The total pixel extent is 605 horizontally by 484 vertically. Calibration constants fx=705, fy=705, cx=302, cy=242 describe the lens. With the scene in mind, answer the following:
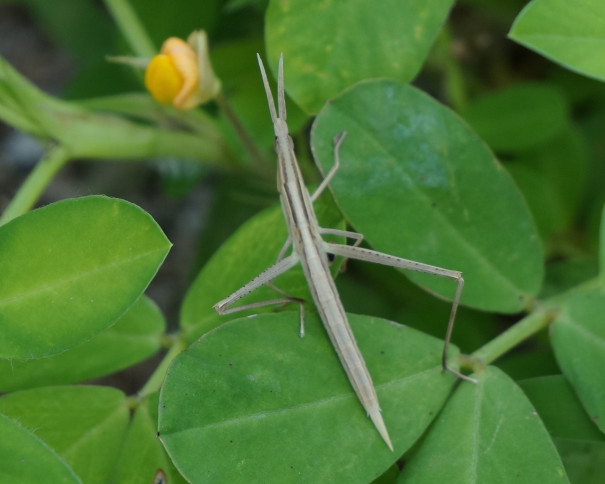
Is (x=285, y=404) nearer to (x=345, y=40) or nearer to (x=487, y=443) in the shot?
(x=487, y=443)

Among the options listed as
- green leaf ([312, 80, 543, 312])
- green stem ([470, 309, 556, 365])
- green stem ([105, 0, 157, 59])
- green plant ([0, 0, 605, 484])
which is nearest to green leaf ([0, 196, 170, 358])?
green plant ([0, 0, 605, 484])

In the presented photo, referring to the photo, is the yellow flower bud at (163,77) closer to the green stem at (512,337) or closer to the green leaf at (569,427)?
the green stem at (512,337)

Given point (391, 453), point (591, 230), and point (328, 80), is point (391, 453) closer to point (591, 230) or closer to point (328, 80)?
point (328, 80)

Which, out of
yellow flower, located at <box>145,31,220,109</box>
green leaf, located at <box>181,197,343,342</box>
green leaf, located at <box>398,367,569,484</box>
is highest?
yellow flower, located at <box>145,31,220,109</box>

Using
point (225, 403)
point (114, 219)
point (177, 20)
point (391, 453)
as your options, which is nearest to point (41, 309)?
point (114, 219)

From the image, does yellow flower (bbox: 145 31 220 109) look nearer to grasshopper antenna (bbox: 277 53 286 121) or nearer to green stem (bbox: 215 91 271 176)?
green stem (bbox: 215 91 271 176)

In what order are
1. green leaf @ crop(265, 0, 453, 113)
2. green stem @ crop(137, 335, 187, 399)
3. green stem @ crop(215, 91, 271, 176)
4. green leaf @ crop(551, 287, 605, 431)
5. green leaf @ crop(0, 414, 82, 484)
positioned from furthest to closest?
Result: green stem @ crop(215, 91, 271, 176) → green leaf @ crop(265, 0, 453, 113) → green stem @ crop(137, 335, 187, 399) → green leaf @ crop(551, 287, 605, 431) → green leaf @ crop(0, 414, 82, 484)

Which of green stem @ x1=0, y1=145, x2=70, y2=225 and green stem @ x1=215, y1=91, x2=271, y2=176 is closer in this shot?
green stem @ x1=0, y1=145, x2=70, y2=225
